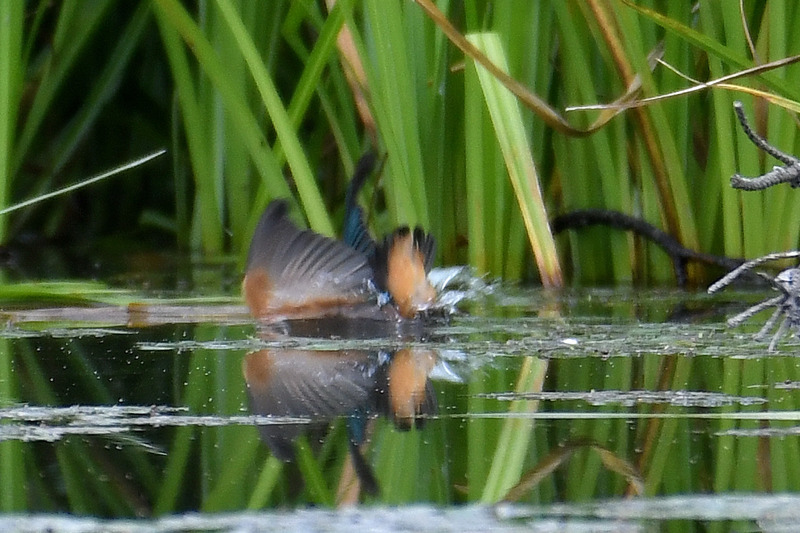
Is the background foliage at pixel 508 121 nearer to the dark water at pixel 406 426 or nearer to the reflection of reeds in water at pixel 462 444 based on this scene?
the dark water at pixel 406 426

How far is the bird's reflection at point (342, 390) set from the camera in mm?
1527

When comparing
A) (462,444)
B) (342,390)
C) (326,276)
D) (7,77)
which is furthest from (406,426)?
(7,77)

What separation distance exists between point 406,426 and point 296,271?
1.02m

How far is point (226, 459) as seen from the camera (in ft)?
4.54

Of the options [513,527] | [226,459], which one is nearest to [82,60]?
[226,459]

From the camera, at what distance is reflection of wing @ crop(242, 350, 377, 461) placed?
1562 millimetres

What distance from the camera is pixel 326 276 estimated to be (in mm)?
2545

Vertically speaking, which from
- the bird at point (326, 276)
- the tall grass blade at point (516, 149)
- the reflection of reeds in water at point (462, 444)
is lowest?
the reflection of reeds in water at point (462, 444)

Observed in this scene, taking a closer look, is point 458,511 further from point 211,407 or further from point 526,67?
point 526,67

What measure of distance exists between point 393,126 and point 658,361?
3.28 feet

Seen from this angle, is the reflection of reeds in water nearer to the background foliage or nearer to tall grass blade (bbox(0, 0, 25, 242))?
the background foliage

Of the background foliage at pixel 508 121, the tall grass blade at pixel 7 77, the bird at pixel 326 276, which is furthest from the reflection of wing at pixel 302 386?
the tall grass blade at pixel 7 77

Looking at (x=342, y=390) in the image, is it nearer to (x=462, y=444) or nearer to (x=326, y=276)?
(x=462, y=444)

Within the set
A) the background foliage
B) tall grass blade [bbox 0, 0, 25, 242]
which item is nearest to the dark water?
the background foliage
